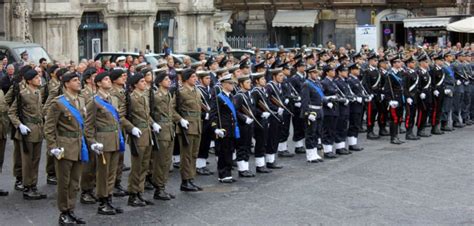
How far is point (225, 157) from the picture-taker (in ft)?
51.2

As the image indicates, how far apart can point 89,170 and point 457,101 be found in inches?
463

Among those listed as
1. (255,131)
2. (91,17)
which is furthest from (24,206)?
(91,17)

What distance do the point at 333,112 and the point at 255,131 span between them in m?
2.30

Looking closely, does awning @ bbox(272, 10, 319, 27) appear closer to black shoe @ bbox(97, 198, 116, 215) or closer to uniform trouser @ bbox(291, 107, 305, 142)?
uniform trouser @ bbox(291, 107, 305, 142)

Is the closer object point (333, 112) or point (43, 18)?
point (333, 112)

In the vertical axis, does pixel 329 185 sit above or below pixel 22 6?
below

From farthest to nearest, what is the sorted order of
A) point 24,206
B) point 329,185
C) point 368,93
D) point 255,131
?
point 368,93 → point 255,131 → point 329,185 → point 24,206

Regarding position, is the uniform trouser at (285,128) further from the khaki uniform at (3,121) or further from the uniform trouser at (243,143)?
the khaki uniform at (3,121)

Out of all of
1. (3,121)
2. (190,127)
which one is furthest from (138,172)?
(3,121)

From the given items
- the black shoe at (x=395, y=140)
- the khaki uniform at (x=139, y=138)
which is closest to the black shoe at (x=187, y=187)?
the khaki uniform at (x=139, y=138)

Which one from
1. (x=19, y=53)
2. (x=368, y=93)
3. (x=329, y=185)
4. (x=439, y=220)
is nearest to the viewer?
(x=439, y=220)

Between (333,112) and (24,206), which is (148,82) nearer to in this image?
(24,206)

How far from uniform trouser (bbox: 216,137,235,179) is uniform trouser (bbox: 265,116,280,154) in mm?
1364

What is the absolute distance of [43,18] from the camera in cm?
3256
